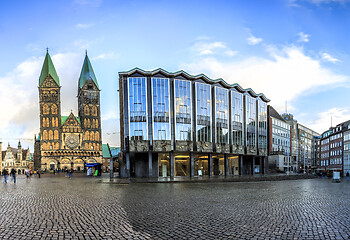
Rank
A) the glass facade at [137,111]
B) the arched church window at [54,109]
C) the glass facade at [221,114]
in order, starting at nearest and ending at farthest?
the glass facade at [137,111] → the glass facade at [221,114] → the arched church window at [54,109]

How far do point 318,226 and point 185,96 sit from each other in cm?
4517

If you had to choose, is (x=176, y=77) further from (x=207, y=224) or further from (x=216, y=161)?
(x=207, y=224)

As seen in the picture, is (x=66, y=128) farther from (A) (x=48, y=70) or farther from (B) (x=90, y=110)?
(A) (x=48, y=70)

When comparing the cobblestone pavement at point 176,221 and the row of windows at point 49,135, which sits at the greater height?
the row of windows at point 49,135

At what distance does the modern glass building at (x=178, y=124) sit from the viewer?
52.2m

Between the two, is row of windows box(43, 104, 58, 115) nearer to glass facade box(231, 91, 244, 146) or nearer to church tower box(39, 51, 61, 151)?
church tower box(39, 51, 61, 151)

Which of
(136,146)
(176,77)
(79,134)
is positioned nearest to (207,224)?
(136,146)

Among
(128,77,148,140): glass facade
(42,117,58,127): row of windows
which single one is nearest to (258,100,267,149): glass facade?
(128,77,148,140): glass facade

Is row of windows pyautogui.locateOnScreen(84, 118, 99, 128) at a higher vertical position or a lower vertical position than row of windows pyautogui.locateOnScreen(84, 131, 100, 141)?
higher

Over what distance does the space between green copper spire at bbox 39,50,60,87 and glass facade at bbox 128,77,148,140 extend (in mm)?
98301

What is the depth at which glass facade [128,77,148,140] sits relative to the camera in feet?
170

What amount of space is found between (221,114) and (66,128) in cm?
9541

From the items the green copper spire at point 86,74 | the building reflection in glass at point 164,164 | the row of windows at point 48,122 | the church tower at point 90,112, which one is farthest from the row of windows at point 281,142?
the row of windows at point 48,122

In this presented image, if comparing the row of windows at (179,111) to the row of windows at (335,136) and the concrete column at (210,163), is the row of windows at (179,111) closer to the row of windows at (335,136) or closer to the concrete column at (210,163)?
the concrete column at (210,163)
